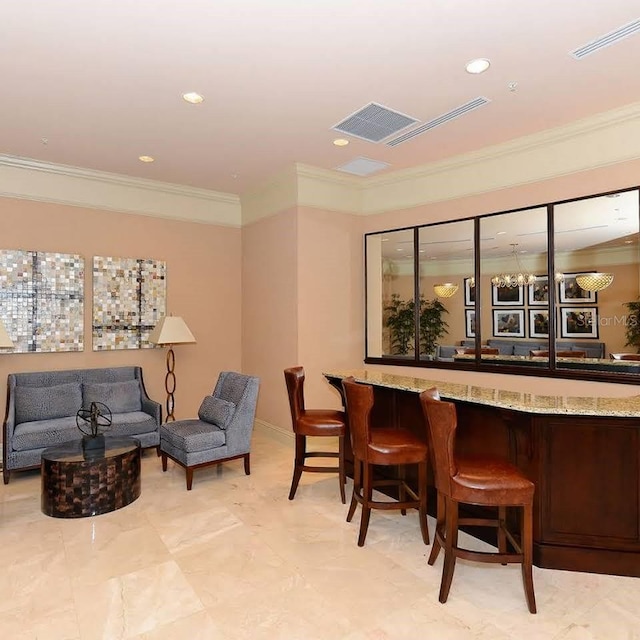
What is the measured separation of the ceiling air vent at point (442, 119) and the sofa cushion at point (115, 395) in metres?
4.12

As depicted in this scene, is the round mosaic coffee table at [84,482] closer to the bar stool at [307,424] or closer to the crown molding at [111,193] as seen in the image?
the bar stool at [307,424]

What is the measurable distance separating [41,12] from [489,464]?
3825 mm

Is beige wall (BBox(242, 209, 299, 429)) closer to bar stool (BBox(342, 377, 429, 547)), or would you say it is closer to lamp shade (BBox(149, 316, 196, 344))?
lamp shade (BBox(149, 316, 196, 344))

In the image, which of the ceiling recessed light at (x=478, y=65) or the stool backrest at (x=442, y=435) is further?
the ceiling recessed light at (x=478, y=65)

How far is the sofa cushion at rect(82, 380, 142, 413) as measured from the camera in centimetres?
513

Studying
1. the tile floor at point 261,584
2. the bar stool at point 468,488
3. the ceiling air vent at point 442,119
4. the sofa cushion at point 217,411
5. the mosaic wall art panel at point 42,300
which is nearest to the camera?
the tile floor at point 261,584

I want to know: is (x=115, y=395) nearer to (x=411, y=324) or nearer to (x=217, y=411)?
(x=217, y=411)

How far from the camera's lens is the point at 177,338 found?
531cm

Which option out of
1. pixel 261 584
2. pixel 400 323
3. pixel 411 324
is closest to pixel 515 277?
pixel 411 324

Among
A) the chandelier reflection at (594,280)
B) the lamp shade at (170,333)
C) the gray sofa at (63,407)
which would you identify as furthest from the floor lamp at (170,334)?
the chandelier reflection at (594,280)

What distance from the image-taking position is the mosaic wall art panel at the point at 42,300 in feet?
16.4

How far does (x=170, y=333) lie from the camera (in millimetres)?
5289

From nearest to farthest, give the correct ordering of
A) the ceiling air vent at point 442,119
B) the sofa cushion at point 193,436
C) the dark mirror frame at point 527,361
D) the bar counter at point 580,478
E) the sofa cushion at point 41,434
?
the bar counter at point 580,478 < the ceiling air vent at point 442,119 < the dark mirror frame at point 527,361 < the sofa cushion at point 193,436 < the sofa cushion at point 41,434

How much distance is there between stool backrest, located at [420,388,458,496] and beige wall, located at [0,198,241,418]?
4.33 meters
